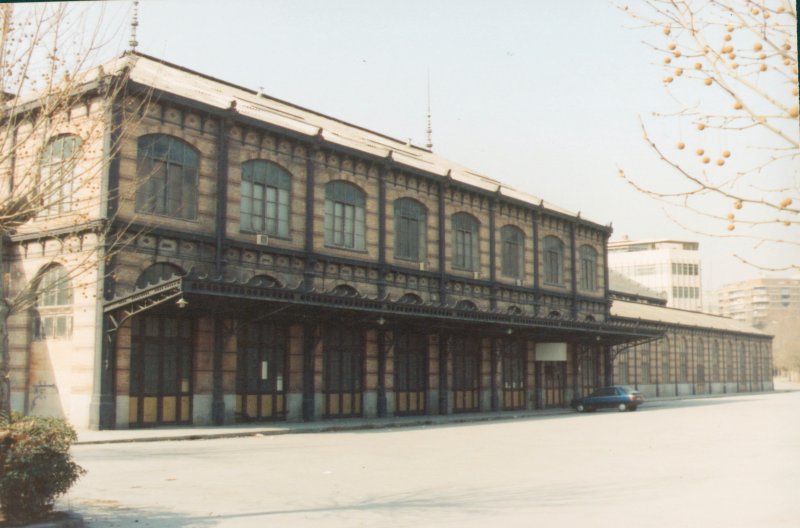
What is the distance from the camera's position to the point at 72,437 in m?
9.80

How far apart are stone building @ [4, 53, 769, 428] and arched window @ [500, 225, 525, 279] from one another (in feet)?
0.28

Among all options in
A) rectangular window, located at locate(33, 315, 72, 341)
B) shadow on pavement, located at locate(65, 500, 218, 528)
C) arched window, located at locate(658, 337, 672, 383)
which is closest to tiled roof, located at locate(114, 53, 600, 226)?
rectangular window, located at locate(33, 315, 72, 341)

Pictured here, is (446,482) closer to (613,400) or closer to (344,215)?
(344,215)

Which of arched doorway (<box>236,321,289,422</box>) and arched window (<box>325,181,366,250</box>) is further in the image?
arched window (<box>325,181,366,250</box>)

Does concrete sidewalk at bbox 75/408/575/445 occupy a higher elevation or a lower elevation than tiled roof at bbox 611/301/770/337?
lower

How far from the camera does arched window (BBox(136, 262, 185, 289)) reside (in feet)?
77.1

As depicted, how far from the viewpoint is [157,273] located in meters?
24.0

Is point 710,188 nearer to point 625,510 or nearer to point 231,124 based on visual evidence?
point 625,510

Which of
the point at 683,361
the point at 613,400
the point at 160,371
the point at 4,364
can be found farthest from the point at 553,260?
the point at 4,364

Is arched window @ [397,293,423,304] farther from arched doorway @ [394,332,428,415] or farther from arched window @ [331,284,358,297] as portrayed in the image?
arched window @ [331,284,358,297]

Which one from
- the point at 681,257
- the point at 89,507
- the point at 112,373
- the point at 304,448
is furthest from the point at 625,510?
the point at 681,257

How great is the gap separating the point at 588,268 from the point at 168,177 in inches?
1066

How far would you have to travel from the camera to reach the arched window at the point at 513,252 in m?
38.7

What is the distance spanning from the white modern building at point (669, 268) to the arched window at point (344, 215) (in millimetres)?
81463
